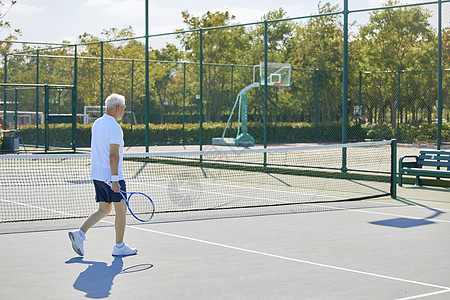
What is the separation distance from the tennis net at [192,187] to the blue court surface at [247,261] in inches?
39.5

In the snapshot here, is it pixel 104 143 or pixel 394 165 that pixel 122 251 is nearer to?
pixel 104 143

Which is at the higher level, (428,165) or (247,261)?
(428,165)

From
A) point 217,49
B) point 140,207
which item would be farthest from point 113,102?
point 217,49

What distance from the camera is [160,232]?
8453 mm

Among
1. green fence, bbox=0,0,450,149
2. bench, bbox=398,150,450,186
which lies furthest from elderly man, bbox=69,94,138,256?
green fence, bbox=0,0,450,149

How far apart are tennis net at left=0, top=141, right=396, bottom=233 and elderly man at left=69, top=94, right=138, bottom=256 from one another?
208 centimetres

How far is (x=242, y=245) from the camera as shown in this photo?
25.0ft

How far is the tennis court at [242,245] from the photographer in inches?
224

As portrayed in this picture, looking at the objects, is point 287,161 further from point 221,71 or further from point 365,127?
point 221,71

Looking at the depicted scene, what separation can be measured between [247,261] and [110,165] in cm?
166

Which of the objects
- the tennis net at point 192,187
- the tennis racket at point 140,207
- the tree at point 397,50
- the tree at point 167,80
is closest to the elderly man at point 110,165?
the tennis net at point 192,187

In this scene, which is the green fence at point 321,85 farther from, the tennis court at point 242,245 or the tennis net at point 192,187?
the tennis court at point 242,245

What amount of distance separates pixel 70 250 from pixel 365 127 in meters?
28.5

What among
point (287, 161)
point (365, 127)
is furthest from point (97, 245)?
point (365, 127)
